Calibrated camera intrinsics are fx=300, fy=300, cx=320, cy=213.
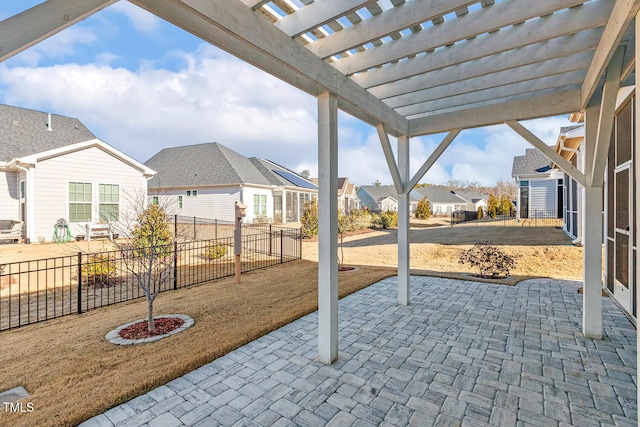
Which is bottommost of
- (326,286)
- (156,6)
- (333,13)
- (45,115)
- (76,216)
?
(326,286)

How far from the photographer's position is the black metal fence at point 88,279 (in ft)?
15.7

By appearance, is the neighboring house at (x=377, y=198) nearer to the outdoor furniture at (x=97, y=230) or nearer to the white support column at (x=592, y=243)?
the outdoor furniture at (x=97, y=230)

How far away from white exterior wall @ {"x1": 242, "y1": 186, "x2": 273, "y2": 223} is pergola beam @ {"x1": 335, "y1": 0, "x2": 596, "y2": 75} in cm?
1413

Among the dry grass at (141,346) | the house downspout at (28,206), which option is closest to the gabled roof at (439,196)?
the dry grass at (141,346)

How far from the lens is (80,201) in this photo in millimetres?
11008

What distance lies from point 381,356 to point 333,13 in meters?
3.29

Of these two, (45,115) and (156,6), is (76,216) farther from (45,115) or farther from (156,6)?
(156,6)

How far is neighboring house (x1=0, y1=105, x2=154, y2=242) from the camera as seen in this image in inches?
394

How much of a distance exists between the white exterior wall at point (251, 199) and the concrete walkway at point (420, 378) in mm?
12968

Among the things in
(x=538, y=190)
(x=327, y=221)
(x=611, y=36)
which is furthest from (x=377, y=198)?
(x=611, y=36)

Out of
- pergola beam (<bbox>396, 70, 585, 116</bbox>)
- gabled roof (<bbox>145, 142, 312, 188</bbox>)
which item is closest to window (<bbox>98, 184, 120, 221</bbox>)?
gabled roof (<bbox>145, 142, 312, 188</bbox>)

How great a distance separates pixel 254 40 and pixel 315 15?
0.54 meters

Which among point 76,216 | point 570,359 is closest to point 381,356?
point 570,359

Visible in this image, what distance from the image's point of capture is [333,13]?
7.48ft
